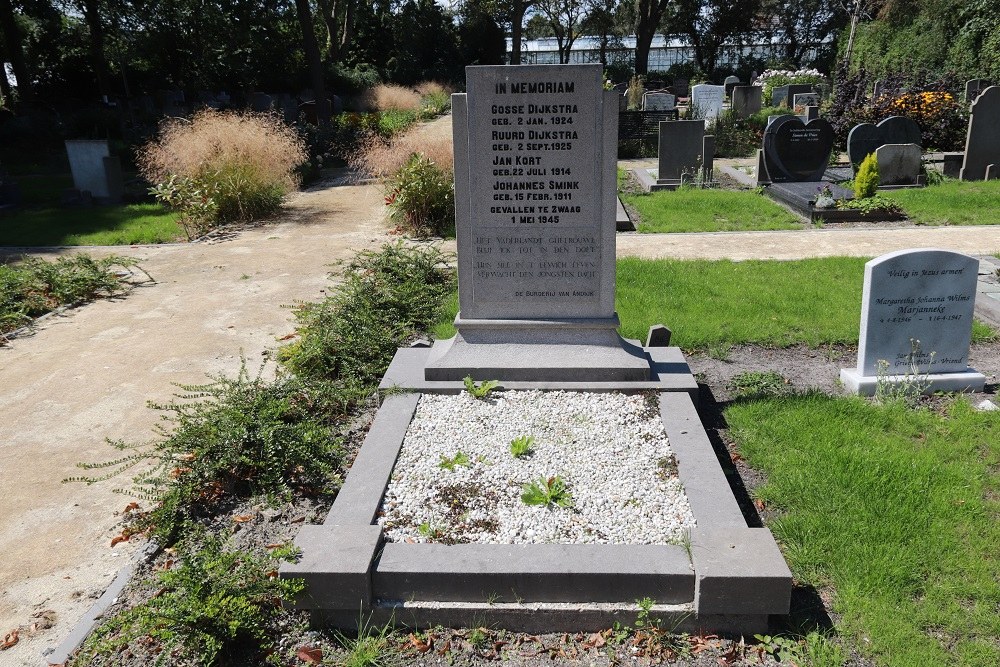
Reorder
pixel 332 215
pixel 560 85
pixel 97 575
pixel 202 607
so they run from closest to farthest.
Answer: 1. pixel 202 607
2. pixel 97 575
3. pixel 560 85
4. pixel 332 215

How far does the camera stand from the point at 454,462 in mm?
4078

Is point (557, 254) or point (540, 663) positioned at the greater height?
point (557, 254)

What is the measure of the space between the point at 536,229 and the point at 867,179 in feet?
26.7

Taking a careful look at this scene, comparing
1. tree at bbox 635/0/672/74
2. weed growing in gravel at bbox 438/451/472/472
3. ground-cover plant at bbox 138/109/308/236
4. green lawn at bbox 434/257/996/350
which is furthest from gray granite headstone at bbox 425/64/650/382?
tree at bbox 635/0/672/74

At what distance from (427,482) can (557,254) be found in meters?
1.88

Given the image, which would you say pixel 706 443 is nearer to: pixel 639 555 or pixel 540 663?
pixel 639 555

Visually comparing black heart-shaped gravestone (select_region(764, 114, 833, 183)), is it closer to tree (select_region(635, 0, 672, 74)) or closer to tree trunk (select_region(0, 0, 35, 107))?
tree trunk (select_region(0, 0, 35, 107))

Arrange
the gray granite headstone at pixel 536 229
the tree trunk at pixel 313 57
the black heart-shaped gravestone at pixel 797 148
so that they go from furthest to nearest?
the tree trunk at pixel 313 57 → the black heart-shaped gravestone at pixel 797 148 → the gray granite headstone at pixel 536 229

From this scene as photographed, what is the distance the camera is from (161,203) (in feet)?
43.5

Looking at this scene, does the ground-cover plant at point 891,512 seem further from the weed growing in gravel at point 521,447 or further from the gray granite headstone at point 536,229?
the weed growing in gravel at point 521,447

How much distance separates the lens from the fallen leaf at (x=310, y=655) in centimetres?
294

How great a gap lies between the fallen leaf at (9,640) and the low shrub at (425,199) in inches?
315

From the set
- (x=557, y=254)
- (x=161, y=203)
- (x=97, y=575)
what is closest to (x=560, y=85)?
(x=557, y=254)

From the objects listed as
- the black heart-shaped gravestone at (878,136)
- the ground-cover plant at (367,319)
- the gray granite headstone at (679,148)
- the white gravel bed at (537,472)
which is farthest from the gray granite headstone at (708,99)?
the white gravel bed at (537,472)
